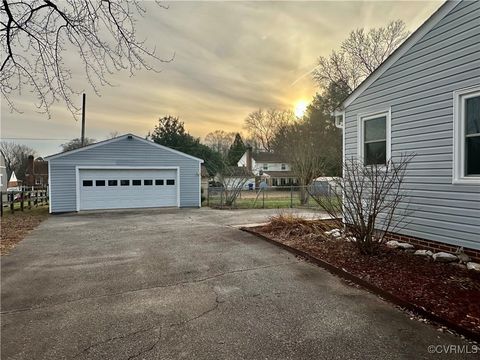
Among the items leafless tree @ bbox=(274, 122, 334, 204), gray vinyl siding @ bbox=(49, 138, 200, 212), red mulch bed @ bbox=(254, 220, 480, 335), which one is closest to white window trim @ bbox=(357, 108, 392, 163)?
red mulch bed @ bbox=(254, 220, 480, 335)

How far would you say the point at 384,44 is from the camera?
2175 cm

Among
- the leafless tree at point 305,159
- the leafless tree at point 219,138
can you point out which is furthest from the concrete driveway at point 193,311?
the leafless tree at point 219,138

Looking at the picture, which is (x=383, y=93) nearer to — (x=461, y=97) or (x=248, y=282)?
(x=461, y=97)

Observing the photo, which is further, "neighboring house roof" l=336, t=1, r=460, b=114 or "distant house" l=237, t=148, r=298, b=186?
"distant house" l=237, t=148, r=298, b=186

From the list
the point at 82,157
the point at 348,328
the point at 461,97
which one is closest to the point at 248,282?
the point at 348,328

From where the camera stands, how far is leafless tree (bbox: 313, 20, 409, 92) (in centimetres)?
2115

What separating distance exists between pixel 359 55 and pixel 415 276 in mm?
22980

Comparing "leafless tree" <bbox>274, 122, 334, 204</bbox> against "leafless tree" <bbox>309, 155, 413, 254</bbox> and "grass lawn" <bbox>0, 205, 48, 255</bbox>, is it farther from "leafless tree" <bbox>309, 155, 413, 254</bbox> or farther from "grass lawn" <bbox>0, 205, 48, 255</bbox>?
"grass lawn" <bbox>0, 205, 48, 255</bbox>

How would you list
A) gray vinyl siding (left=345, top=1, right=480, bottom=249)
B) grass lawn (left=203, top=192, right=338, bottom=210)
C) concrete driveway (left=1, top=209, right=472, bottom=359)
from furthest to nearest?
1. grass lawn (left=203, top=192, right=338, bottom=210)
2. gray vinyl siding (left=345, top=1, right=480, bottom=249)
3. concrete driveway (left=1, top=209, right=472, bottom=359)

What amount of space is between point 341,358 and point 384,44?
81.4 ft

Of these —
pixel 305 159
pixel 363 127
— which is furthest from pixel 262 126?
pixel 363 127

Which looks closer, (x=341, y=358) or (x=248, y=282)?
(x=341, y=358)

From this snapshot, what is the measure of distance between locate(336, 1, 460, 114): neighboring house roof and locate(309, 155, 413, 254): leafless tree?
72.1 inches

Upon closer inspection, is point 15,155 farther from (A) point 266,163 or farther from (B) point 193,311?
(B) point 193,311
